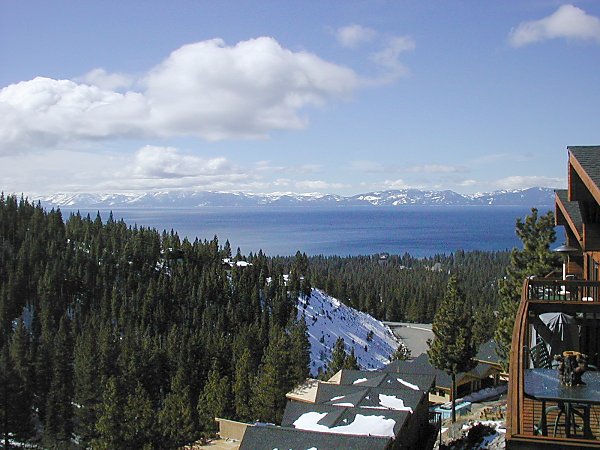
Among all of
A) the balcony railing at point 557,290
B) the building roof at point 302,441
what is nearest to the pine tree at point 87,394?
the building roof at point 302,441

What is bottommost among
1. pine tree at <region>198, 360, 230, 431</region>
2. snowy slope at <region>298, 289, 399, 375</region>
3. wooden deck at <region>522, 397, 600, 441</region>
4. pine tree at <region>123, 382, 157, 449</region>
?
snowy slope at <region>298, 289, 399, 375</region>

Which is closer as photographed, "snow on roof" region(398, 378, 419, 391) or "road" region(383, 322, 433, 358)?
"snow on roof" region(398, 378, 419, 391)

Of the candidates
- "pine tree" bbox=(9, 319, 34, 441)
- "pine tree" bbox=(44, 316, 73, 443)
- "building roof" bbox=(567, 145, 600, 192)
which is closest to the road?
"pine tree" bbox=(44, 316, 73, 443)

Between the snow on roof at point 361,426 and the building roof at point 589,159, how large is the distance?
35.9ft

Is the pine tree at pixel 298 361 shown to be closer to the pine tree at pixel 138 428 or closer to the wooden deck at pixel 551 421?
the pine tree at pixel 138 428

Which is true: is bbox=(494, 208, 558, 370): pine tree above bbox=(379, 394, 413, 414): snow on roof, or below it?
above

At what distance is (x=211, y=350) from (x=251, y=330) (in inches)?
290

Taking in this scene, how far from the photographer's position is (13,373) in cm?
3344

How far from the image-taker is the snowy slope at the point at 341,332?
58.8m

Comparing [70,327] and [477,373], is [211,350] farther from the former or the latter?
[477,373]

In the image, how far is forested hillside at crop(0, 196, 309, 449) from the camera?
30.5 metres

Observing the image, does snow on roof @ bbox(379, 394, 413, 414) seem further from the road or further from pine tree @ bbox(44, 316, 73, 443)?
the road

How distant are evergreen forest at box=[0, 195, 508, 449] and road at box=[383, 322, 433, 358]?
4307 mm

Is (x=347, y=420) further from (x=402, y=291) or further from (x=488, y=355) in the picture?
(x=402, y=291)
